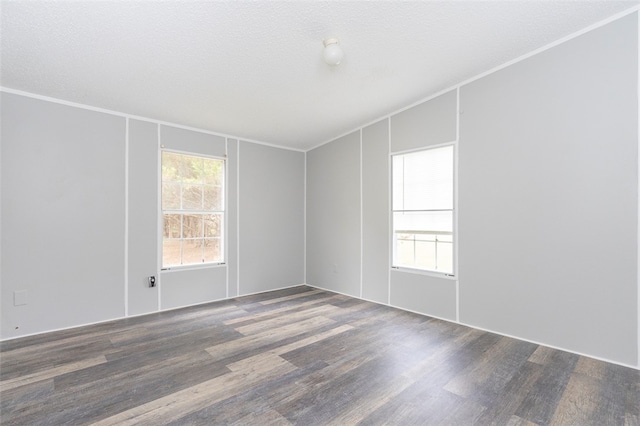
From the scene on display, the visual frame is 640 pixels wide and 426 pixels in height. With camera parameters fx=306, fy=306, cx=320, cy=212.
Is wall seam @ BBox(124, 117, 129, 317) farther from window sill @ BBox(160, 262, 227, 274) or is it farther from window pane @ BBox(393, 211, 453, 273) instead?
window pane @ BBox(393, 211, 453, 273)

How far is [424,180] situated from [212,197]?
10.1 feet

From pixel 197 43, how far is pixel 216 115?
4.94ft

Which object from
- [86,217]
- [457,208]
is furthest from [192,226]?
[457,208]

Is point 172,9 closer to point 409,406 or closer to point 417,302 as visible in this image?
point 409,406

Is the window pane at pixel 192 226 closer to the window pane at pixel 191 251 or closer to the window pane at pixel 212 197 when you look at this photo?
the window pane at pixel 191 251

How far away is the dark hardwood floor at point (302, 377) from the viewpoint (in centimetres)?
194

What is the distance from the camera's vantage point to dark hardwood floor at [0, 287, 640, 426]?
1.94m

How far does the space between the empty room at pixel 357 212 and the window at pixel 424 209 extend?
0.03 meters

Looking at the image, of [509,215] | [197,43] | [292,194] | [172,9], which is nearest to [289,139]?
[292,194]

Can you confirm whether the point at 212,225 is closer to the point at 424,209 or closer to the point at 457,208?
the point at 424,209

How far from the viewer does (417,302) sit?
4.04 metres

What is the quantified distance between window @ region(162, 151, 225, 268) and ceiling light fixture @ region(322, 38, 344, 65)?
2657 millimetres

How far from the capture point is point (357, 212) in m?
4.86

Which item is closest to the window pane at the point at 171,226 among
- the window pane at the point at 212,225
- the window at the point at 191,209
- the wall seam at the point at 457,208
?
the window at the point at 191,209
